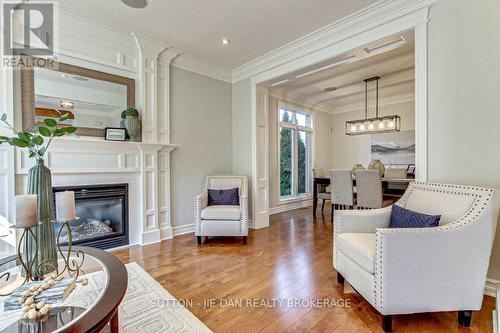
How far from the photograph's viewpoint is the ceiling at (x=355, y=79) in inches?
120

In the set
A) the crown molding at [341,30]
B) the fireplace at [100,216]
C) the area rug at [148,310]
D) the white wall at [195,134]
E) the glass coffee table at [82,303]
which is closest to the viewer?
the glass coffee table at [82,303]

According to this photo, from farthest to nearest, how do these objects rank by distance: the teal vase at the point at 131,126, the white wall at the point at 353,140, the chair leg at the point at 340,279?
the white wall at the point at 353,140 → the teal vase at the point at 131,126 → the chair leg at the point at 340,279

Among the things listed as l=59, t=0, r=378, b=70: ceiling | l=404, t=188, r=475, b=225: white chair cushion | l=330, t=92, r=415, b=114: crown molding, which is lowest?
l=404, t=188, r=475, b=225: white chair cushion

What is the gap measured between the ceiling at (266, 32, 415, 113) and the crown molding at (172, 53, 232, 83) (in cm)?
81

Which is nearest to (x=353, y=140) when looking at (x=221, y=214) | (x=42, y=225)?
(x=221, y=214)

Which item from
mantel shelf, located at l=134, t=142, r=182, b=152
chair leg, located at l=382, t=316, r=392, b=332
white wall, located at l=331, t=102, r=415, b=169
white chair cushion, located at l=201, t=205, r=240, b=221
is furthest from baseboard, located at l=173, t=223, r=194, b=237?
white wall, located at l=331, t=102, r=415, b=169

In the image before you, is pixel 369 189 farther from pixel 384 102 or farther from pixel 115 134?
pixel 115 134

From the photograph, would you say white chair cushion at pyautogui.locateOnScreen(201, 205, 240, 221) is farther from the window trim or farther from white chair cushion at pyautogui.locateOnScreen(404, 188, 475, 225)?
the window trim

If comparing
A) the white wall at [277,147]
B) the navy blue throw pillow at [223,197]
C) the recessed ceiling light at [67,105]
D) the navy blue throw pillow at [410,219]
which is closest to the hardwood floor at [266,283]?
the navy blue throw pillow at [223,197]

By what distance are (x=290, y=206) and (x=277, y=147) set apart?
1.40 m

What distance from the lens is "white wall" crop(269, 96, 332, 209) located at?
16.8 ft

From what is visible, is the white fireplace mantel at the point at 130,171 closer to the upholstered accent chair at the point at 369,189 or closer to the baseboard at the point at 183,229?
the baseboard at the point at 183,229

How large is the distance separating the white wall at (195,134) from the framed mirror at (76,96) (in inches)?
28.6

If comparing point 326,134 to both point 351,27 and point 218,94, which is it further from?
point 351,27
